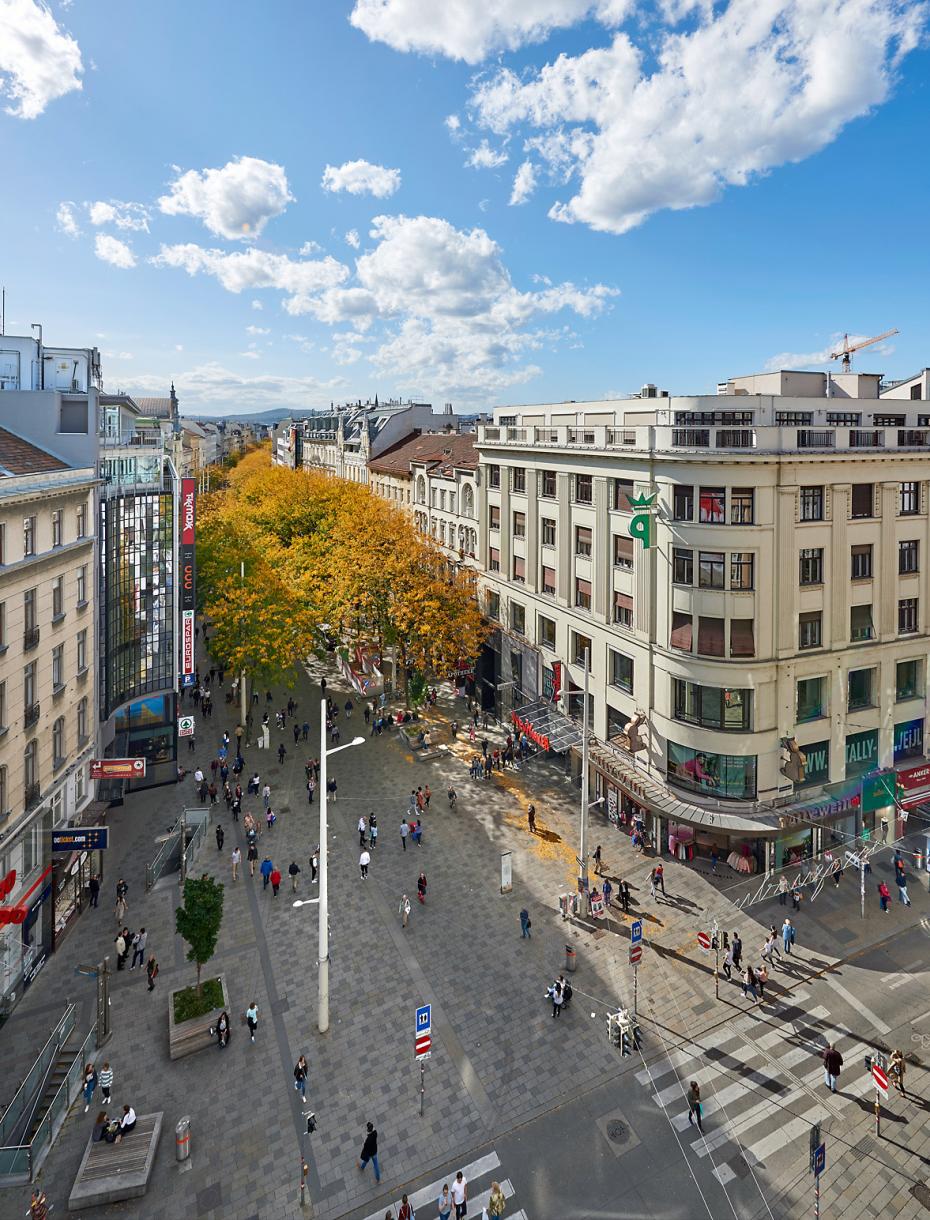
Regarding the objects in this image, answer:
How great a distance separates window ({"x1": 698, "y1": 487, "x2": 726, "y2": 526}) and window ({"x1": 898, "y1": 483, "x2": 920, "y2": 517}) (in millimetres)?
9529

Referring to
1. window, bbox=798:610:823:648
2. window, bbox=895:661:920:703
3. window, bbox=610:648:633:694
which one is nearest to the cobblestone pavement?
window, bbox=610:648:633:694

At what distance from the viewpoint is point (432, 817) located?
36.5 metres

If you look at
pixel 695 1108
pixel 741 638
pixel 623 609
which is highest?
pixel 623 609

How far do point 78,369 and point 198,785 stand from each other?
28367 millimetres

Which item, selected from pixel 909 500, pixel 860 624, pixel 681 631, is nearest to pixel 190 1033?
pixel 681 631

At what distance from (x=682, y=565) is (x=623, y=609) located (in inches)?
199

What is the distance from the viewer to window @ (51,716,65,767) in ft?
91.3

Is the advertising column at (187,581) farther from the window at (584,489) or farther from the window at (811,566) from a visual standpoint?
the window at (811,566)

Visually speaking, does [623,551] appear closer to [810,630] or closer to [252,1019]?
[810,630]

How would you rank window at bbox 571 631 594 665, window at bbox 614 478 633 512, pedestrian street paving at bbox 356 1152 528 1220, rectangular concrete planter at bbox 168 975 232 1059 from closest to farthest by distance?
1. pedestrian street paving at bbox 356 1152 528 1220
2. rectangular concrete planter at bbox 168 975 232 1059
3. window at bbox 614 478 633 512
4. window at bbox 571 631 594 665

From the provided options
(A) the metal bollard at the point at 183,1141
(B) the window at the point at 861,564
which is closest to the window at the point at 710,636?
(B) the window at the point at 861,564

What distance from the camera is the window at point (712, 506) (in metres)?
29.5

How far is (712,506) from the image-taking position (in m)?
29.8

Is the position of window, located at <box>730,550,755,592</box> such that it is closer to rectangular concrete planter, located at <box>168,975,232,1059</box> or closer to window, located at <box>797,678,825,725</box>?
window, located at <box>797,678,825,725</box>
